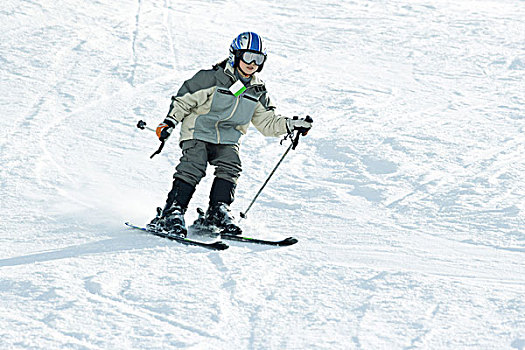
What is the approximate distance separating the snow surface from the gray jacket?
770 millimetres

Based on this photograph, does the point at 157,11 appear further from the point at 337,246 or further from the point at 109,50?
the point at 337,246

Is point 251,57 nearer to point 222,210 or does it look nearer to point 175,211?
point 222,210

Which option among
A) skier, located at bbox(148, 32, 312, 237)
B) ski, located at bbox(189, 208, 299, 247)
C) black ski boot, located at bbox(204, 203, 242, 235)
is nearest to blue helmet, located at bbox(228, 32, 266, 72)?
skier, located at bbox(148, 32, 312, 237)

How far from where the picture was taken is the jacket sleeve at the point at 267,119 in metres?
4.91

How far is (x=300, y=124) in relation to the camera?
189 inches

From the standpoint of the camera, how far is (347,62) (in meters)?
10.8

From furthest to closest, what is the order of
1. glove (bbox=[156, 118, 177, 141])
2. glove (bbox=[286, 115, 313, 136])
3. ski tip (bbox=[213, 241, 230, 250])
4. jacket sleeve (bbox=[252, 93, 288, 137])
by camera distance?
jacket sleeve (bbox=[252, 93, 288, 137]) < glove (bbox=[286, 115, 313, 136]) < glove (bbox=[156, 118, 177, 141]) < ski tip (bbox=[213, 241, 230, 250])

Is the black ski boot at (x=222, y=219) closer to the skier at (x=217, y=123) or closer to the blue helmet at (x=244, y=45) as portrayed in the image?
the skier at (x=217, y=123)

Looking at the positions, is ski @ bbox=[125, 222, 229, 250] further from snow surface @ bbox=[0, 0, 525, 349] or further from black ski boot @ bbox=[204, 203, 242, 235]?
black ski boot @ bbox=[204, 203, 242, 235]

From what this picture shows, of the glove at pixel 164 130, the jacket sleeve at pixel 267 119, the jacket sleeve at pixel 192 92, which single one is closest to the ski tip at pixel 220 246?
the glove at pixel 164 130

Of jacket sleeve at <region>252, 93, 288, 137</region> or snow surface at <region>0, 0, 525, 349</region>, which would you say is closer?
snow surface at <region>0, 0, 525, 349</region>

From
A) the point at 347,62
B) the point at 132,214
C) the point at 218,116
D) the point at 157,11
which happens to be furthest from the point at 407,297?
the point at 157,11

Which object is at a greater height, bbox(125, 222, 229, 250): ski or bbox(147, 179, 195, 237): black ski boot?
bbox(147, 179, 195, 237): black ski boot

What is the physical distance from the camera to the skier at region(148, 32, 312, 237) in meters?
4.57
